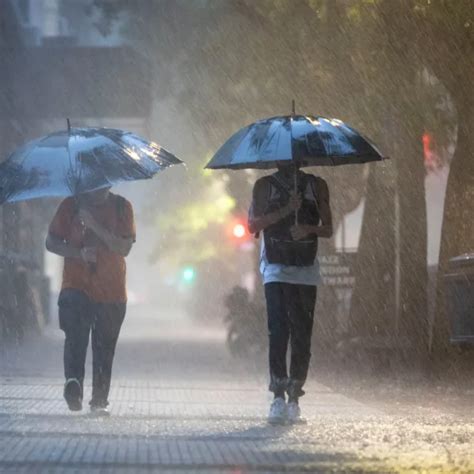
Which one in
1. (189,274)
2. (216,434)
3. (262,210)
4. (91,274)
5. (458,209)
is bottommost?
(216,434)

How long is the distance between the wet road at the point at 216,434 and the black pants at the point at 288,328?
30 centimetres

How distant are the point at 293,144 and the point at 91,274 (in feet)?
5.18

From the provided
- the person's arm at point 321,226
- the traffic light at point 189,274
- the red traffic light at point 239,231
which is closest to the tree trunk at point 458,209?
the person's arm at point 321,226

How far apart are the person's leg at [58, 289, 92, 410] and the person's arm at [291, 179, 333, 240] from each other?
4.91 ft

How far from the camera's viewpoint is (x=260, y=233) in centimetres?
1077

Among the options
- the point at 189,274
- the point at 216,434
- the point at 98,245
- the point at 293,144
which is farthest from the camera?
the point at 189,274

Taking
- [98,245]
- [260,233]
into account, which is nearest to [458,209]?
[260,233]

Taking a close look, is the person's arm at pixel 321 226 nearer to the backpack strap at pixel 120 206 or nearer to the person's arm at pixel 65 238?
the backpack strap at pixel 120 206

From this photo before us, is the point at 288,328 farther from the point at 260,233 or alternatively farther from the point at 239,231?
the point at 239,231

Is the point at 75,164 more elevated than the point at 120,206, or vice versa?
the point at 75,164

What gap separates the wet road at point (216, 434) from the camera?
291 inches

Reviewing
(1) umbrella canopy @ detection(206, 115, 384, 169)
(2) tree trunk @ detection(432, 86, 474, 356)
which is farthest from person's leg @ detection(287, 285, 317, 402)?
(2) tree trunk @ detection(432, 86, 474, 356)

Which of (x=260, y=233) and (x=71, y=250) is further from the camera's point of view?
(x=260, y=233)

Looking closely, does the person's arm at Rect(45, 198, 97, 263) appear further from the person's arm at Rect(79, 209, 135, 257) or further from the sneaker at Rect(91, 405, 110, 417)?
the sneaker at Rect(91, 405, 110, 417)
